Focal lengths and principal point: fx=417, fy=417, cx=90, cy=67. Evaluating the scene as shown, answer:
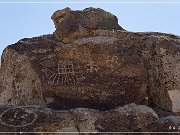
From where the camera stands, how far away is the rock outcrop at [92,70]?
7.81m

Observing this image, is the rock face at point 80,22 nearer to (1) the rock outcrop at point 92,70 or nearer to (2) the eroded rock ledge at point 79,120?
(1) the rock outcrop at point 92,70

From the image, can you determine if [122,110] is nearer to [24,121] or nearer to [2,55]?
[24,121]

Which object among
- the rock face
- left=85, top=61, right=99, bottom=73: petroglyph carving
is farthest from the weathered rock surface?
the rock face

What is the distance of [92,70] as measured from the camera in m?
8.09

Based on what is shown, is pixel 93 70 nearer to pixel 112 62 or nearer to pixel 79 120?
pixel 112 62

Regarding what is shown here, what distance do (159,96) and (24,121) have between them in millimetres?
3173

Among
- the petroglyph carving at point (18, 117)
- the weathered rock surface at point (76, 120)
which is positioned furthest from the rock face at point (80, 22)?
the petroglyph carving at point (18, 117)

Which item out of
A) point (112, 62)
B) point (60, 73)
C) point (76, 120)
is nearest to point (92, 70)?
point (112, 62)

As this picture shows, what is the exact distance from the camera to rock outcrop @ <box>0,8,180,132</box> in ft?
25.6

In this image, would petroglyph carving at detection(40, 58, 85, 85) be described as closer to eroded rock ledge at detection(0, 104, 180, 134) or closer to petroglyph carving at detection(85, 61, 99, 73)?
petroglyph carving at detection(85, 61, 99, 73)

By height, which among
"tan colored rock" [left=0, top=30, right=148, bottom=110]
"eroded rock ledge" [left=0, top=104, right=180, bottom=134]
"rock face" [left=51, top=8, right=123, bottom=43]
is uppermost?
"rock face" [left=51, top=8, right=123, bottom=43]

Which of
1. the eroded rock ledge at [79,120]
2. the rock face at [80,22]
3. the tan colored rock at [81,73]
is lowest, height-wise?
the eroded rock ledge at [79,120]

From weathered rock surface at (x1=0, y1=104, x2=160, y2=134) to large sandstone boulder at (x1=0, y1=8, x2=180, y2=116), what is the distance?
1.34m

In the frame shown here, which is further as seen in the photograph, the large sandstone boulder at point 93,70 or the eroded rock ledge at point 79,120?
the large sandstone boulder at point 93,70
